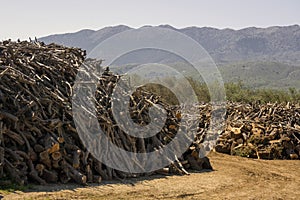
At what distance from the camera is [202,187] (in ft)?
25.7

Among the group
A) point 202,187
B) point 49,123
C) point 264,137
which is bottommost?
point 202,187

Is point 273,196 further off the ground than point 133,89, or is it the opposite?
point 133,89

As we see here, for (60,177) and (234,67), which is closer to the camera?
(60,177)

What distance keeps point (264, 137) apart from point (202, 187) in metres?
5.03

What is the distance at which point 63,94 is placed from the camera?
8570 millimetres

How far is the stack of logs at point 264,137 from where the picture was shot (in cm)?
1202

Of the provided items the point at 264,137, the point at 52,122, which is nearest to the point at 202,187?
the point at 52,122

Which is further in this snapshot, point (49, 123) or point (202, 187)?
point (202, 187)

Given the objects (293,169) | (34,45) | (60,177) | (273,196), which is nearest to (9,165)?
(60,177)

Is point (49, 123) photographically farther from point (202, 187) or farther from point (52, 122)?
point (202, 187)

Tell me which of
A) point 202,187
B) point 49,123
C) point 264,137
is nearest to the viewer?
point 49,123

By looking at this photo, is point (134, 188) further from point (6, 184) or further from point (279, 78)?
point (279, 78)

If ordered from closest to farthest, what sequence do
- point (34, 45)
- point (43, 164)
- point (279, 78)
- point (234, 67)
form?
point (43, 164) < point (34, 45) < point (279, 78) < point (234, 67)

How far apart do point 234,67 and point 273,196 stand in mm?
111975
